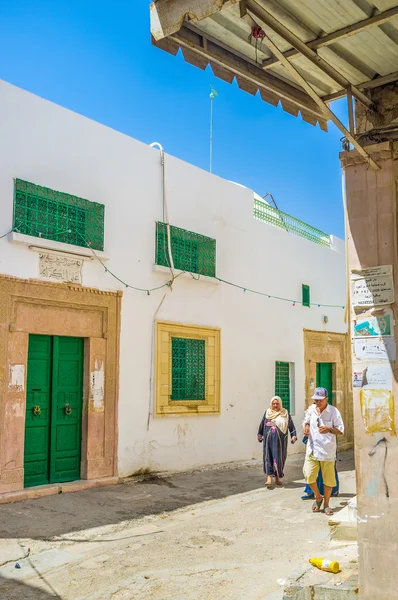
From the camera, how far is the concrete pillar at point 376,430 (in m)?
3.43

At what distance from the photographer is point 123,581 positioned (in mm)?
4656

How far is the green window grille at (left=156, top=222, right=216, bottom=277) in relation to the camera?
9.84 meters

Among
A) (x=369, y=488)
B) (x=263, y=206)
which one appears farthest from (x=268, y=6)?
(x=263, y=206)

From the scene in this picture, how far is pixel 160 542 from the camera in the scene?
579 centimetres

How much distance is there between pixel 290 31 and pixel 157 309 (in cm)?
672

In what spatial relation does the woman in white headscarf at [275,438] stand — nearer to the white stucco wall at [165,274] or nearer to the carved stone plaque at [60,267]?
the white stucco wall at [165,274]

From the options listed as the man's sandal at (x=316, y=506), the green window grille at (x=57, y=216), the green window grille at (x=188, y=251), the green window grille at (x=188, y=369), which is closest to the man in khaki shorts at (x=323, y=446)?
the man's sandal at (x=316, y=506)

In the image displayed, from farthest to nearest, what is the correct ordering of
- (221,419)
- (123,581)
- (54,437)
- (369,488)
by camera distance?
(221,419) < (54,437) < (123,581) < (369,488)

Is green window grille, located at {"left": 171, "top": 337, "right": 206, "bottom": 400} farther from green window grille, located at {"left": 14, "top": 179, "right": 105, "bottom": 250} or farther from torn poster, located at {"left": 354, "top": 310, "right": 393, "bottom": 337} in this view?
torn poster, located at {"left": 354, "top": 310, "right": 393, "bottom": 337}

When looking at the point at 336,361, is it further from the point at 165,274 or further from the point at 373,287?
the point at 373,287

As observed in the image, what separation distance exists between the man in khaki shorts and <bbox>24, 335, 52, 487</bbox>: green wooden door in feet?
11.5

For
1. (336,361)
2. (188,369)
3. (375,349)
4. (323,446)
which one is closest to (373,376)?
(375,349)

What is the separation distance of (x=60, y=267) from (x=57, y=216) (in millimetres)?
710

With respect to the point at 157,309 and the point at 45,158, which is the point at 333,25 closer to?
the point at 45,158
